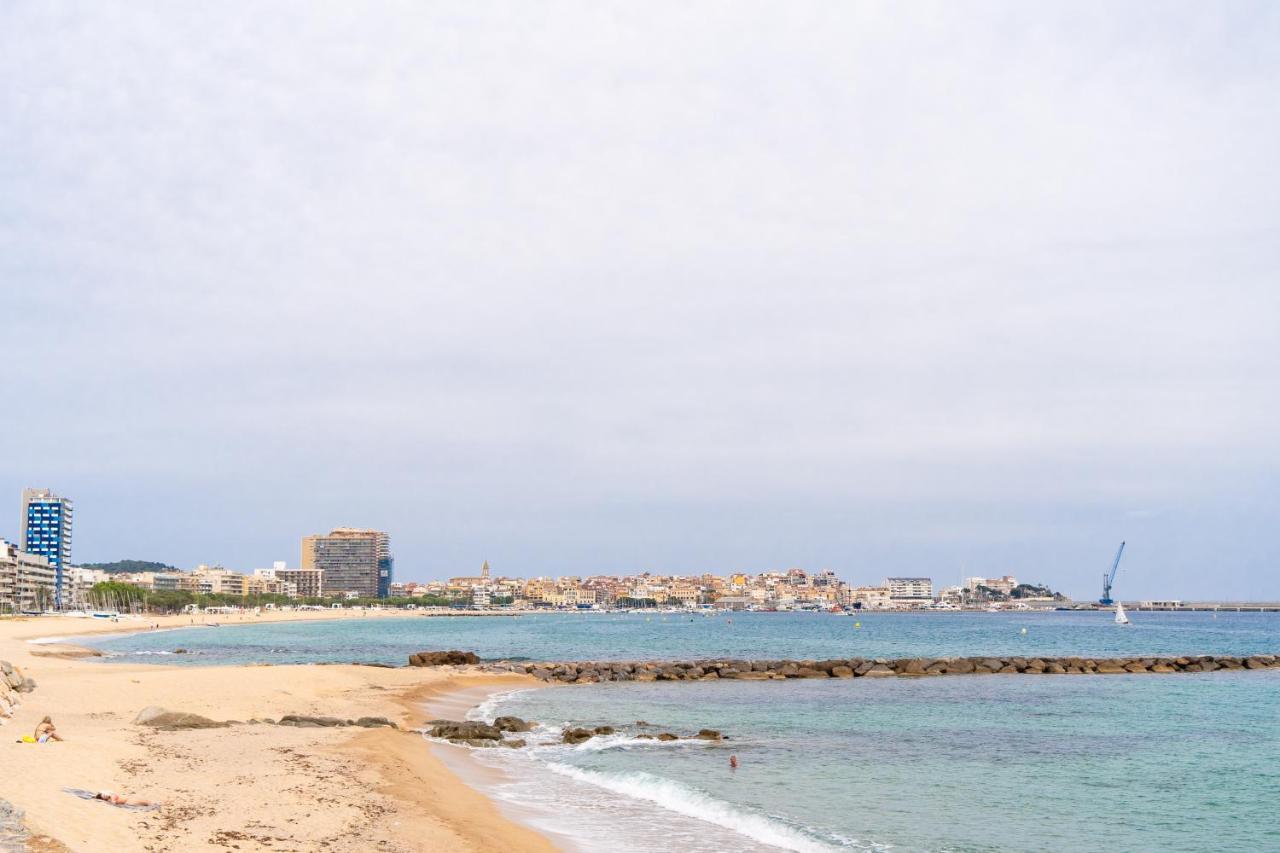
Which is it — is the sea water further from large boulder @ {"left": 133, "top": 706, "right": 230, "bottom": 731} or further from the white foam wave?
large boulder @ {"left": 133, "top": 706, "right": 230, "bottom": 731}

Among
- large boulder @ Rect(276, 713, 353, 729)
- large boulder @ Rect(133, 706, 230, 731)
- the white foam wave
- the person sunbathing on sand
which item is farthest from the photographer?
large boulder @ Rect(276, 713, 353, 729)

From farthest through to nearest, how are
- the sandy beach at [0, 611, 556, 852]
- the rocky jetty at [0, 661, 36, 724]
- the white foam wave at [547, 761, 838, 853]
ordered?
1. the rocky jetty at [0, 661, 36, 724]
2. the white foam wave at [547, 761, 838, 853]
3. the sandy beach at [0, 611, 556, 852]

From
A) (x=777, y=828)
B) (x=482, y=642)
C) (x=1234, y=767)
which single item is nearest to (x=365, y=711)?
(x=777, y=828)

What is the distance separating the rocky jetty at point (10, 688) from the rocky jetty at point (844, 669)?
26226 millimetres

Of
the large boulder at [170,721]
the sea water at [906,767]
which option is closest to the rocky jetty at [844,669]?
the sea water at [906,767]

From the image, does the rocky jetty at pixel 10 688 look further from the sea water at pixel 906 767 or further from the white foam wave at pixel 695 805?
the white foam wave at pixel 695 805

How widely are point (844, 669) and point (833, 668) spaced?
2.06ft

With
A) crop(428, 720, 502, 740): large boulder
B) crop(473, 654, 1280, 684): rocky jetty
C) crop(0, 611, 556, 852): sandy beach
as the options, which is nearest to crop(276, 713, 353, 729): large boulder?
crop(0, 611, 556, 852): sandy beach

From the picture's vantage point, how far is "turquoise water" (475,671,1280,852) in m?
18.6

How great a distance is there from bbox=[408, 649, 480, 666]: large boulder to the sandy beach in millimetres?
27008

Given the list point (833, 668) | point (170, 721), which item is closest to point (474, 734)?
point (170, 721)

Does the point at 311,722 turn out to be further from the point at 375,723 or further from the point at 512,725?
the point at 512,725

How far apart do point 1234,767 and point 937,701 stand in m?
17.3

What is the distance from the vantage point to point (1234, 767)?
2659cm
